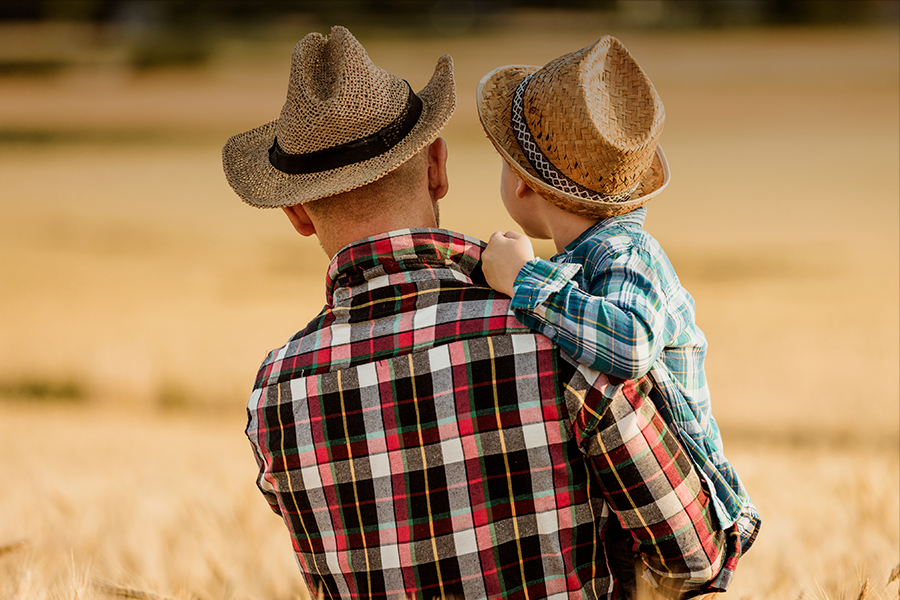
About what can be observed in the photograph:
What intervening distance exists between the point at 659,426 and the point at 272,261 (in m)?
12.7

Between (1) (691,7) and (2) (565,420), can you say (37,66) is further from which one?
(2) (565,420)

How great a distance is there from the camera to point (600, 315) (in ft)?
5.17

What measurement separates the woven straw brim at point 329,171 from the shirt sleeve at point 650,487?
2.18ft

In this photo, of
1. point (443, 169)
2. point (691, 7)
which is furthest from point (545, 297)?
point (691, 7)

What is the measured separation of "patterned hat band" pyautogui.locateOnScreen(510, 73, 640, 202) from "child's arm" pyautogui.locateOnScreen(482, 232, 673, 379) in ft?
0.96

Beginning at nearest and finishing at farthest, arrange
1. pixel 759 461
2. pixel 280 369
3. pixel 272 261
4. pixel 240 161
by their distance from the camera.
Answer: pixel 280 369
pixel 240 161
pixel 759 461
pixel 272 261

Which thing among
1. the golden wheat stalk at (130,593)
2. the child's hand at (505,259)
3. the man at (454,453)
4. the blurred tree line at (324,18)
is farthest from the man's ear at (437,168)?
the blurred tree line at (324,18)

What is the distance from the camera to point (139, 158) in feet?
80.1

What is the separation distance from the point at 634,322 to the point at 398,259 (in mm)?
495

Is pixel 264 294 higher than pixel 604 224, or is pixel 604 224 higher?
pixel 604 224

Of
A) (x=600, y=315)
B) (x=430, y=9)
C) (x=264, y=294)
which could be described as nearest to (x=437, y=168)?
(x=600, y=315)

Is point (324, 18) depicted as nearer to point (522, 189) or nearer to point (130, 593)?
point (522, 189)

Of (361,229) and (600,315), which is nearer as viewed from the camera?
(600,315)

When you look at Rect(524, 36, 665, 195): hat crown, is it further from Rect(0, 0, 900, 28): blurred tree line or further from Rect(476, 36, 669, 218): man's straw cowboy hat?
Rect(0, 0, 900, 28): blurred tree line
